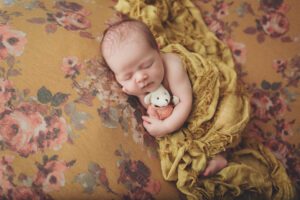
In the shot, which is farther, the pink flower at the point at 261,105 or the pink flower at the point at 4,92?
the pink flower at the point at 261,105

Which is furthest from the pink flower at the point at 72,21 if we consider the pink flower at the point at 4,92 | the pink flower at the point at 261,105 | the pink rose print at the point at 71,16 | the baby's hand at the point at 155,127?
the pink flower at the point at 261,105

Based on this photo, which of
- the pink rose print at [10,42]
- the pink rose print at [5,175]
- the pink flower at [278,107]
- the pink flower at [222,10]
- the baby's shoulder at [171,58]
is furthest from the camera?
the pink flower at [222,10]

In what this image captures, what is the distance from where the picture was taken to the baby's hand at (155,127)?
3.24 ft

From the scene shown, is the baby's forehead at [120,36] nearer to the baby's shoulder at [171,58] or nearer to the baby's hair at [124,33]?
the baby's hair at [124,33]

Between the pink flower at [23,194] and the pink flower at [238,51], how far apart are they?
81cm

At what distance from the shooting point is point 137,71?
971mm

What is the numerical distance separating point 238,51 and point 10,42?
77 cm

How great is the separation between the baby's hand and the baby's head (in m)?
0.09

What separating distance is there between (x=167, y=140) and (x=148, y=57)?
0.82 feet

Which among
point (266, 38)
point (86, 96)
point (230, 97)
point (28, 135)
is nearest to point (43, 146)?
point (28, 135)

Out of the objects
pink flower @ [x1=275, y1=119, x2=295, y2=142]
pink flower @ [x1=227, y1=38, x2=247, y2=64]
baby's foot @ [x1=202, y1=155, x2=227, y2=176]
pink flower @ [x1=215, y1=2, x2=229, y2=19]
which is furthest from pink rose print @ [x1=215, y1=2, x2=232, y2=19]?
baby's foot @ [x1=202, y1=155, x2=227, y2=176]

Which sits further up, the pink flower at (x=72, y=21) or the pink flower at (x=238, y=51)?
the pink flower at (x=238, y=51)

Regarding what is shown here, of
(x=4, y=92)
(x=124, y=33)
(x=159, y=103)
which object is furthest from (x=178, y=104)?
(x=4, y=92)

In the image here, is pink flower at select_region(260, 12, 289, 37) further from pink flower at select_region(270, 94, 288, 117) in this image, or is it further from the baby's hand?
the baby's hand
